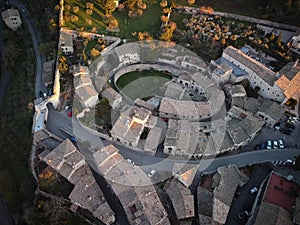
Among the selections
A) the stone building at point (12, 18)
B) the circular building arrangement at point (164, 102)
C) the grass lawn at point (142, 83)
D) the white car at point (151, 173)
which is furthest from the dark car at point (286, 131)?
the stone building at point (12, 18)

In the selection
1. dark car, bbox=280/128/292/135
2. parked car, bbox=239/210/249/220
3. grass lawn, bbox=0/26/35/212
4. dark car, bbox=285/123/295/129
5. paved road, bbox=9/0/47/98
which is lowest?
grass lawn, bbox=0/26/35/212

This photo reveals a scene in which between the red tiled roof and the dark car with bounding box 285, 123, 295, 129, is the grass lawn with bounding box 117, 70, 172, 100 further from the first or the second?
the red tiled roof

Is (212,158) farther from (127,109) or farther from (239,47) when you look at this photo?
(239,47)

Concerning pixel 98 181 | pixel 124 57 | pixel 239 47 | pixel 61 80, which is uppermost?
pixel 239 47

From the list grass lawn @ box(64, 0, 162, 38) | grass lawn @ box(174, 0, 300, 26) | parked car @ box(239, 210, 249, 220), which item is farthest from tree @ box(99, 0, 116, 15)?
parked car @ box(239, 210, 249, 220)

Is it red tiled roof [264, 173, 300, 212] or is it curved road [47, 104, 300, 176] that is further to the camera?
curved road [47, 104, 300, 176]

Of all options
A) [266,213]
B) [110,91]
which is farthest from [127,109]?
[266,213]

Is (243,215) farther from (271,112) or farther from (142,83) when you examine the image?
(142,83)

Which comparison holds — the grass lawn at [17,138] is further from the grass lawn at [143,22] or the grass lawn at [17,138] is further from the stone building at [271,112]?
the stone building at [271,112]
